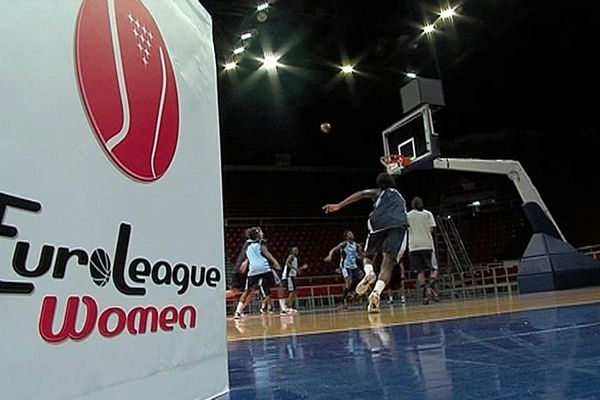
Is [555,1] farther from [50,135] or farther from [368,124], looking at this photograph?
[50,135]

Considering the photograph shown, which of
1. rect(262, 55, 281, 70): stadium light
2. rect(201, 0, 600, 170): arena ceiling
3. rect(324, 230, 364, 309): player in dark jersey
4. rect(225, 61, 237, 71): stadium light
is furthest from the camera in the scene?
rect(262, 55, 281, 70): stadium light

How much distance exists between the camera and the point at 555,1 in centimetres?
952

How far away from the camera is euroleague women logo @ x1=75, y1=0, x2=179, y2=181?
3.12 feet

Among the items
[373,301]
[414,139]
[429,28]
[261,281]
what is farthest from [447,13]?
[373,301]

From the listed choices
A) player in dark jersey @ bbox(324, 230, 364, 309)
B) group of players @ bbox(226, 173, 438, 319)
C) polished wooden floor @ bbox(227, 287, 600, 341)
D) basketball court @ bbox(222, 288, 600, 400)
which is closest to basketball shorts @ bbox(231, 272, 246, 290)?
group of players @ bbox(226, 173, 438, 319)

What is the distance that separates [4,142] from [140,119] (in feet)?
1.26

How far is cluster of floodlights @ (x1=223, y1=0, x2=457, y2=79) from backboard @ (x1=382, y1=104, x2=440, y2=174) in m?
2.74

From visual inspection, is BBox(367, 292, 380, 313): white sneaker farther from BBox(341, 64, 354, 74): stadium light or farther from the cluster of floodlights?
BBox(341, 64, 354, 74): stadium light

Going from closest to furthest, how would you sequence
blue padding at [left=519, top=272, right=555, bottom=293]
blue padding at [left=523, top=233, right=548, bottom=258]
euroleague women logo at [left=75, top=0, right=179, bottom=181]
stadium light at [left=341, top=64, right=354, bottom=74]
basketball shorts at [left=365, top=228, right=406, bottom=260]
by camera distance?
euroleague women logo at [left=75, top=0, right=179, bottom=181] → basketball shorts at [left=365, top=228, right=406, bottom=260] → blue padding at [left=519, top=272, right=555, bottom=293] → blue padding at [left=523, top=233, right=548, bottom=258] → stadium light at [left=341, top=64, right=354, bottom=74]

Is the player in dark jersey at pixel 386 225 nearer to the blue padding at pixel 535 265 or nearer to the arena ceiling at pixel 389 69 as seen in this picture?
the blue padding at pixel 535 265

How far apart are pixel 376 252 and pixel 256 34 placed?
6755 millimetres

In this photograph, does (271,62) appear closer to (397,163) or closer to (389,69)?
(389,69)

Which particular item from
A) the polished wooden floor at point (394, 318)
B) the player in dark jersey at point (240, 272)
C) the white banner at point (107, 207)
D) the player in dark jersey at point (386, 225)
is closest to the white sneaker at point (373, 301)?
the player in dark jersey at point (386, 225)

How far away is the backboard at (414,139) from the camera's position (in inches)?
294
